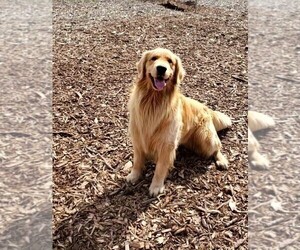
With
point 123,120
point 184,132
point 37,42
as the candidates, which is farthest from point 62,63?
point 184,132

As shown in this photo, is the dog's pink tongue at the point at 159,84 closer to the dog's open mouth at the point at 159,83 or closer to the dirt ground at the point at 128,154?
the dog's open mouth at the point at 159,83

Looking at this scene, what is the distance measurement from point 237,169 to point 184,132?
54 centimetres

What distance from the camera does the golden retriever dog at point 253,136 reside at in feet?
10.8

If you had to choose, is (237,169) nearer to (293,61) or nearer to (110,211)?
(110,211)

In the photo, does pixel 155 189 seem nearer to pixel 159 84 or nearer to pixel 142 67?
pixel 159 84

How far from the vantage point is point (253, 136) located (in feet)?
12.0

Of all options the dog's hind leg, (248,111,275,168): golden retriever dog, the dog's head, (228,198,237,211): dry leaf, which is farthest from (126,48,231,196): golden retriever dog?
(248,111,275,168): golden retriever dog

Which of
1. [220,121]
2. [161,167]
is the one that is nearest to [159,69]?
[161,167]

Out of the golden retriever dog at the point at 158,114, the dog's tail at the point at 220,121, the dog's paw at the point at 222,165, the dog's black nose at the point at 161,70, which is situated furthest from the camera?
the dog's tail at the point at 220,121

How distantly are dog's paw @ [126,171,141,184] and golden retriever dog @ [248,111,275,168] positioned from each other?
0.94 meters

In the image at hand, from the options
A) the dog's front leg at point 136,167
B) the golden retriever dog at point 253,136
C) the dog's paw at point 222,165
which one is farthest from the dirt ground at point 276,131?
the dog's front leg at point 136,167

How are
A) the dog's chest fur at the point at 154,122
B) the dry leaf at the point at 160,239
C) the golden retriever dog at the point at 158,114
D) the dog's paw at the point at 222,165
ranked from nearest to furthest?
the dry leaf at the point at 160,239 → the golden retriever dog at the point at 158,114 → the dog's chest fur at the point at 154,122 → the dog's paw at the point at 222,165

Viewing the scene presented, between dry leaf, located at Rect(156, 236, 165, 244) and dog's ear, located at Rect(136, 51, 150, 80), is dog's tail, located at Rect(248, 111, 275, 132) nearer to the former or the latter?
dog's ear, located at Rect(136, 51, 150, 80)

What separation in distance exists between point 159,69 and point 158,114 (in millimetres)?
371
